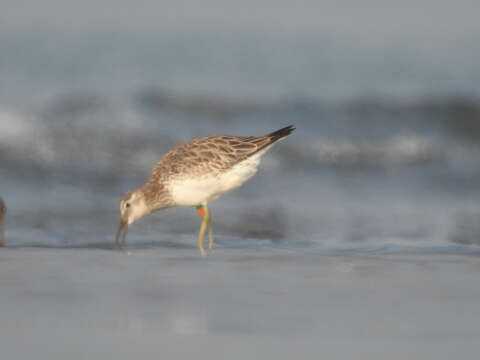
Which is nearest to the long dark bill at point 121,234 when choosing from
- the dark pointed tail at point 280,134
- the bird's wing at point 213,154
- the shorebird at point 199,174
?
the shorebird at point 199,174

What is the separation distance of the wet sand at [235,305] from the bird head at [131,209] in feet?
2.58

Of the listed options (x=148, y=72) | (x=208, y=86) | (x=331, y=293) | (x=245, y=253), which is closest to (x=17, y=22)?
(x=148, y=72)

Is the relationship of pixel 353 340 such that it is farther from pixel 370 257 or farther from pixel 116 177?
pixel 116 177

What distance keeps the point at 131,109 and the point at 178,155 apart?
5.42m

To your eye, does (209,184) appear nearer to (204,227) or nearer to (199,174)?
(199,174)

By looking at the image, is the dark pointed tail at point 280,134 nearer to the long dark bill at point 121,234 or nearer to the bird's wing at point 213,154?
the bird's wing at point 213,154

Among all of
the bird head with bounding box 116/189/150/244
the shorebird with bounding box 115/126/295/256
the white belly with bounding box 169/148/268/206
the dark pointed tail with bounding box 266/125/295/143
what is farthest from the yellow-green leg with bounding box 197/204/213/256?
the dark pointed tail with bounding box 266/125/295/143

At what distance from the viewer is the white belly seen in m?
8.63

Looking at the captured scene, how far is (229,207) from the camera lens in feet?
32.9

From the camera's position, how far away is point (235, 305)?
5926 mm

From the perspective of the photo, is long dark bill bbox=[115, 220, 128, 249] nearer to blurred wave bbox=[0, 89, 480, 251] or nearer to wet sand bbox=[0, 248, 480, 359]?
blurred wave bbox=[0, 89, 480, 251]

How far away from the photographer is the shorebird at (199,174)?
8609 mm

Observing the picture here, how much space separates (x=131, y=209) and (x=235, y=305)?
9.48ft

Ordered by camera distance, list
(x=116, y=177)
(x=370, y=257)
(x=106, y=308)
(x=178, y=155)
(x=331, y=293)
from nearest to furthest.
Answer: (x=106, y=308), (x=331, y=293), (x=370, y=257), (x=178, y=155), (x=116, y=177)
